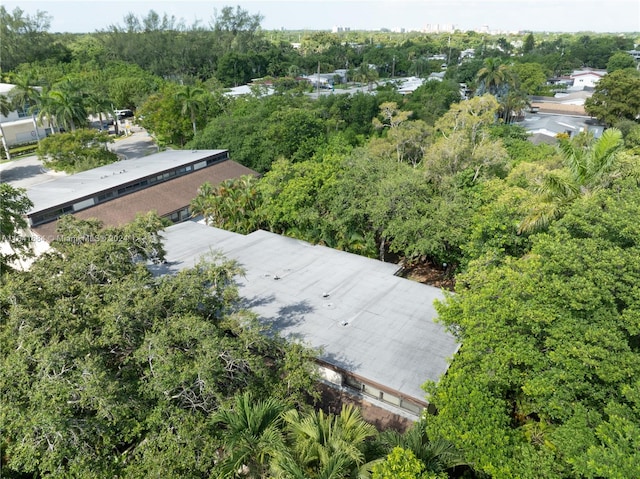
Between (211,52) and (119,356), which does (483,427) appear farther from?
(211,52)

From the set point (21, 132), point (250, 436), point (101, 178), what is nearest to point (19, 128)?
point (21, 132)

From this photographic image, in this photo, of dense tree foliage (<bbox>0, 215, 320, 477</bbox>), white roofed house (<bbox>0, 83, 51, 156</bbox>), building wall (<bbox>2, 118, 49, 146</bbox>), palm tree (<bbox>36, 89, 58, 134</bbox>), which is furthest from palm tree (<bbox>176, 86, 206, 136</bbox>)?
dense tree foliage (<bbox>0, 215, 320, 477</bbox>)

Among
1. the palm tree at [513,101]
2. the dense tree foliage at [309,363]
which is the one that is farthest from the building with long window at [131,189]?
the palm tree at [513,101]

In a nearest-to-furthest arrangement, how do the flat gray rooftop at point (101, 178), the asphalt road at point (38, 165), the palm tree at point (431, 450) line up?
the palm tree at point (431, 450) < the flat gray rooftop at point (101, 178) < the asphalt road at point (38, 165)

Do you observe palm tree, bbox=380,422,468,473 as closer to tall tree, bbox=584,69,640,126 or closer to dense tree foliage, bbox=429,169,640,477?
dense tree foliage, bbox=429,169,640,477

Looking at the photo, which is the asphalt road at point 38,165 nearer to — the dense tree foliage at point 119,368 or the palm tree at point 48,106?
the palm tree at point 48,106
